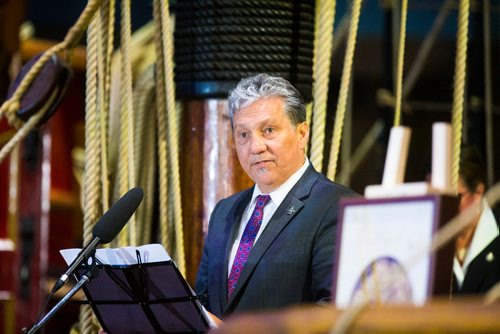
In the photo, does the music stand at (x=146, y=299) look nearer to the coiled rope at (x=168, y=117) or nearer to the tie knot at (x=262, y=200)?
the tie knot at (x=262, y=200)

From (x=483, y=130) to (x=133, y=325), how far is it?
2.44m

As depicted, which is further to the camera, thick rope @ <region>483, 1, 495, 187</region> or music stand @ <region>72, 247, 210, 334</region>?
thick rope @ <region>483, 1, 495, 187</region>

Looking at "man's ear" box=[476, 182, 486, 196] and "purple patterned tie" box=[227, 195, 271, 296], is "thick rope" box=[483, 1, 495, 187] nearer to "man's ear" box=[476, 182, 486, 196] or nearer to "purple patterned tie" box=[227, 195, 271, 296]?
"man's ear" box=[476, 182, 486, 196]

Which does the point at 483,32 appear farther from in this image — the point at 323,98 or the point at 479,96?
the point at 323,98

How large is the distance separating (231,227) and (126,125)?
71 cm

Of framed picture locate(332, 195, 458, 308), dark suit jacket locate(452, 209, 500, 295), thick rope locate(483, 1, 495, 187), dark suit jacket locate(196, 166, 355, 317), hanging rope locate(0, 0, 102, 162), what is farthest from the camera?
thick rope locate(483, 1, 495, 187)

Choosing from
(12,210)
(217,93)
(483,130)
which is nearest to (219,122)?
(217,93)

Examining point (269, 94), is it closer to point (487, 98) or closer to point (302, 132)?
point (302, 132)

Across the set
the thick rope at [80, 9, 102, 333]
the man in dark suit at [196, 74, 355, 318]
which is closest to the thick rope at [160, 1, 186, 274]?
the thick rope at [80, 9, 102, 333]

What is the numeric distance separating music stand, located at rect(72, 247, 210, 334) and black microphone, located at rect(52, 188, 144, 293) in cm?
10

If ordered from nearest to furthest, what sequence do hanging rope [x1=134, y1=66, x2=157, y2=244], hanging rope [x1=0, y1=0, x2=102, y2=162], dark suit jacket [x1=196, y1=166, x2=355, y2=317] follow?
dark suit jacket [x1=196, y1=166, x2=355, y2=317], hanging rope [x1=0, y1=0, x2=102, y2=162], hanging rope [x1=134, y1=66, x2=157, y2=244]

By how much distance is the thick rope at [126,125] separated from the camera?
3.43 meters

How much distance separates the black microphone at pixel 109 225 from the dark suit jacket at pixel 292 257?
33cm

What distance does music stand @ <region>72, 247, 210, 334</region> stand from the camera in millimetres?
2641
